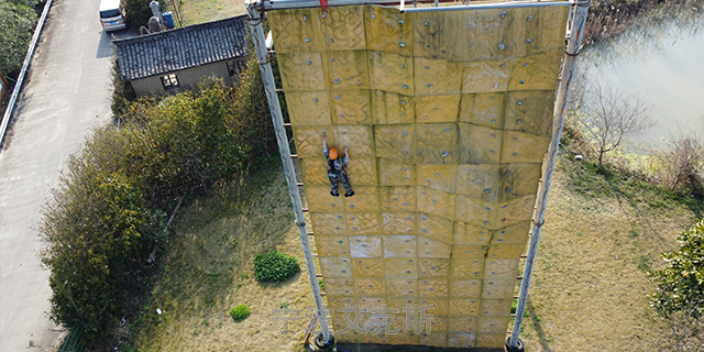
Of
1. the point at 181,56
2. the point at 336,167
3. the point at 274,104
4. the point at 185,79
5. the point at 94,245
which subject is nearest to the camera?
the point at 274,104

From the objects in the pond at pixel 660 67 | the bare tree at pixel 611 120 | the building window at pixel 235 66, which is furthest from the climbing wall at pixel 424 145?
the building window at pixel 235 66

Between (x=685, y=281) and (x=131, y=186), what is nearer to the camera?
(x=685, y=281)

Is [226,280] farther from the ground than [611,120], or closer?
closer

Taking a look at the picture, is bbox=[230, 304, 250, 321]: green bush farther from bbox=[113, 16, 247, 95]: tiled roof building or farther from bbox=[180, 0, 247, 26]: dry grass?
bbox=[180, 0, 247, 26]: dry grass

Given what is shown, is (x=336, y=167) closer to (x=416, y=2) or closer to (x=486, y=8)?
(x=416, y=2)

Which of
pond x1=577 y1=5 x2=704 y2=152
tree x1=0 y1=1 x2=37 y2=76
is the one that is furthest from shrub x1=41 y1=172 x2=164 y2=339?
pond x1=577 y1=5 x2=704 y2=152

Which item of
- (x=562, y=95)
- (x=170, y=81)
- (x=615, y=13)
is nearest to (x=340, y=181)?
(x=562, y=95)

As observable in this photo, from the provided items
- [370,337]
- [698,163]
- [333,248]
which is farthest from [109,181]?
[698,163]
